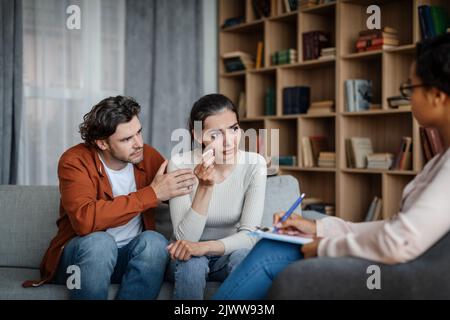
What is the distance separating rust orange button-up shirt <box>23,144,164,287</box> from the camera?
74.4 inches

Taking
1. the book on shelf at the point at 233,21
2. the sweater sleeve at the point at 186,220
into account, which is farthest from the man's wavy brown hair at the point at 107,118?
the book on shelf at the point at 233,21

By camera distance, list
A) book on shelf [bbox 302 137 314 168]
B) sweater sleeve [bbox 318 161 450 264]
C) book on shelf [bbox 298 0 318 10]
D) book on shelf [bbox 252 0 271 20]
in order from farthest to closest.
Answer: book on shelf [bbox 252 0 271 20]
book on shelf [bbox 302 137 314 168]
book on shelf [bbox 298 0 318 10]
sweater sleeve [bbox 318 161 450 264]

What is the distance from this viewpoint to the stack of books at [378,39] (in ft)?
11.3

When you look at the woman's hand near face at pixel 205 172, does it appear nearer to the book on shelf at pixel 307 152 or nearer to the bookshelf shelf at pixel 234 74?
the book on shelf at pixel 307 152

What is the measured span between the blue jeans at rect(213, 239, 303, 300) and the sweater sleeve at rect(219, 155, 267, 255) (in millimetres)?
403

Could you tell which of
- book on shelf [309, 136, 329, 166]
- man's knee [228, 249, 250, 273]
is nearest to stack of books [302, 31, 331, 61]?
book on shelf [309, 136, 329, 166]

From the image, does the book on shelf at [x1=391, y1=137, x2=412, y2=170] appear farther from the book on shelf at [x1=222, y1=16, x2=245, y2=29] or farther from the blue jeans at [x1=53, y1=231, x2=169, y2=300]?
the blue jeans at [x1=53, y1=231, x2=169, y2=300]


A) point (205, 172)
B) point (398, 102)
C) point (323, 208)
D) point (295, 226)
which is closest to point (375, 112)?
point (398, 102)

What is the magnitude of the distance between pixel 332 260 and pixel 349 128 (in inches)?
99.7

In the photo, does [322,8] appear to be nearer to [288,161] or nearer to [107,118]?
[288,161]

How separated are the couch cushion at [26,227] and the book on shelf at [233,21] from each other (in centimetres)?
259

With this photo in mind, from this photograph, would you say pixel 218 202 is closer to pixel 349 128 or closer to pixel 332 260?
pixel 332 260

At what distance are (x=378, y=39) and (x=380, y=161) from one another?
2.45ft
